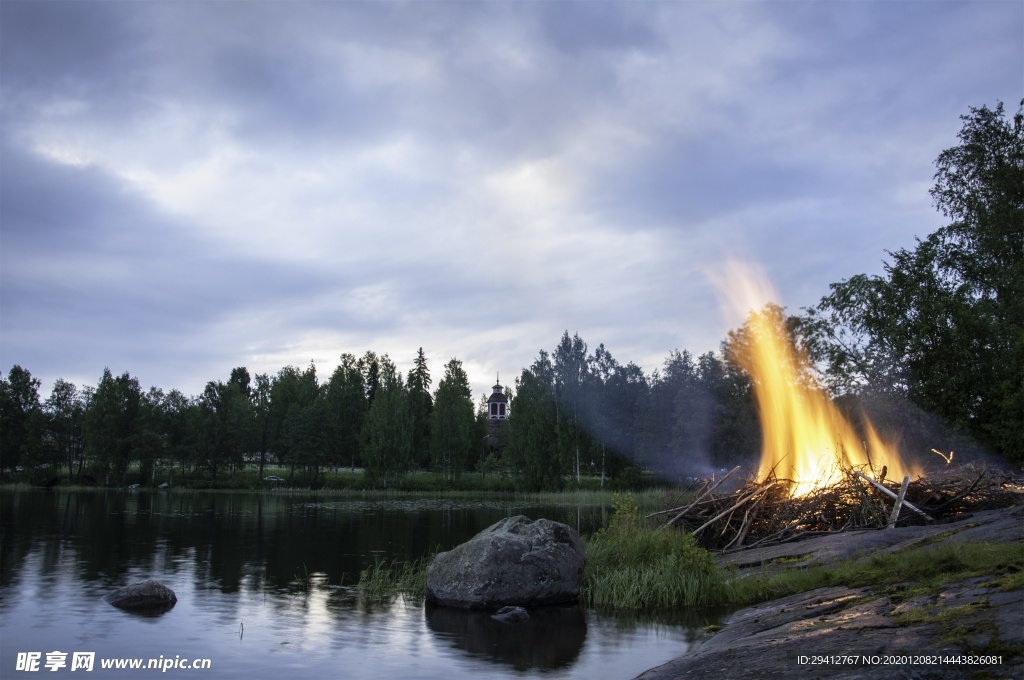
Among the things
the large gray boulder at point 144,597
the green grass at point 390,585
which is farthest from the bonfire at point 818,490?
the large gray boulder at point 144,597

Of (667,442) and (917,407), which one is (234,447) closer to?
(667,442)

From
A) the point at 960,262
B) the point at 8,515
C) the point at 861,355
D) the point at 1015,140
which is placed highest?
the point at 1015,140

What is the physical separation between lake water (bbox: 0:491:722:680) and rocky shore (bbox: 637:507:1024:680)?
5.95 ft

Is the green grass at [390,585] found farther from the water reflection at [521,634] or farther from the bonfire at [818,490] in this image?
the bonfire at [818,490]

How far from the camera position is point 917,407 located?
39844mm

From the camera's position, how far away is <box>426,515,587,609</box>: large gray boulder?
16656 millimetres

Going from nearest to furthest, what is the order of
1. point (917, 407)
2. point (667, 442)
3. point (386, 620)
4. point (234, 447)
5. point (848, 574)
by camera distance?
point (848, 574) → point (386, 620) → point (917, 407) → point (667, 442) → point (234, 447)

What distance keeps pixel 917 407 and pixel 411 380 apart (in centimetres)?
8054

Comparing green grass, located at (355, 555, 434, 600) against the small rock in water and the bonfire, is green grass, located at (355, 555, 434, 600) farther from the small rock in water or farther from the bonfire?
the bonfire

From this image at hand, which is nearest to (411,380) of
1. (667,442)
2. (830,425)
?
(667,442)

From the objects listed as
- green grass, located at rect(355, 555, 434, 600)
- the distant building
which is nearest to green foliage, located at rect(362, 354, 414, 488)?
the distant building

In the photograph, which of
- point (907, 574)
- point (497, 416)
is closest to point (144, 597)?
point (907, 574)

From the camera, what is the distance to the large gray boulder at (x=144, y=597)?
1683 cm

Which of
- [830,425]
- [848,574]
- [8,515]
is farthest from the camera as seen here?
[8,515]
